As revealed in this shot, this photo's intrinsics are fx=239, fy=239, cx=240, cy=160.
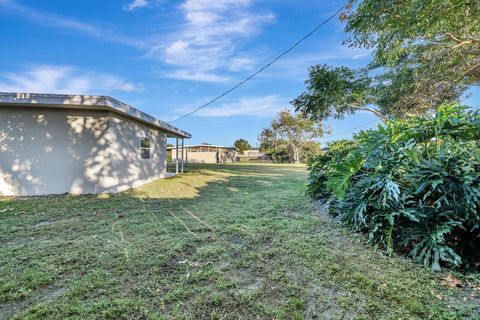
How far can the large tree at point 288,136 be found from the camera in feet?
102

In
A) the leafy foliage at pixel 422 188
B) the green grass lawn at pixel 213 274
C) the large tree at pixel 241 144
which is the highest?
the large tree at pixel 241 144

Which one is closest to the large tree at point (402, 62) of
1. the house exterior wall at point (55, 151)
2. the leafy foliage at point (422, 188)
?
the leafy foliage at point (422, 188)

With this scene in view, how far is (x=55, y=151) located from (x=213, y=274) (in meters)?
7.32

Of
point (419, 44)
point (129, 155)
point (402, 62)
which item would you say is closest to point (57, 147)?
point (129, 155)

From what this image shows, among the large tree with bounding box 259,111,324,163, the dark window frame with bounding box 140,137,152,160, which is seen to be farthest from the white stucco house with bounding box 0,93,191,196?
the large tree with bounding box 259,111,324,163

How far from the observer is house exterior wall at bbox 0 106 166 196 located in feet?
23.4

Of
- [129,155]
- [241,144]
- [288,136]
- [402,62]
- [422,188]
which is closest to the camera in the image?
[422,188]

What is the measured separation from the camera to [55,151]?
7.23 metres

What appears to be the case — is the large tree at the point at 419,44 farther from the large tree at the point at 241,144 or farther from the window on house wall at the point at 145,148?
the large tree at the point at 241,144

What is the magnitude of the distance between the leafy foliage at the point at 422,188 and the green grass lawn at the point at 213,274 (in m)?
0.28

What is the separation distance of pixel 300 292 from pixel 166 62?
14.2m

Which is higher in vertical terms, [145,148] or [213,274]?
[145,148]

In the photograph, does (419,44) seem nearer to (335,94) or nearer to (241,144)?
(335,94)

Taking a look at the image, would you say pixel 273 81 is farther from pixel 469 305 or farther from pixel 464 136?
pixel 469 305
